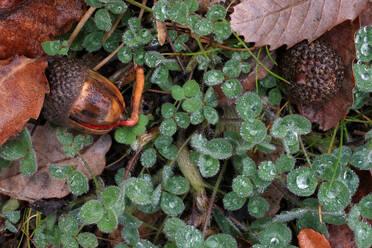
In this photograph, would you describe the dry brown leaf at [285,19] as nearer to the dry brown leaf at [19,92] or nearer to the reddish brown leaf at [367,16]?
the reddish brown leaf at [367,16]

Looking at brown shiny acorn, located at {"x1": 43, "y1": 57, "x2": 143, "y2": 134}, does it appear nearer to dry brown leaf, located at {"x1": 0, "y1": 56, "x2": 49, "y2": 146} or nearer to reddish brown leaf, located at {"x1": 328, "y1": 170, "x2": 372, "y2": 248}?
dry brown leaf, located at {"x1": 0, "y1": 56, "x2": 49, "y2": 146}

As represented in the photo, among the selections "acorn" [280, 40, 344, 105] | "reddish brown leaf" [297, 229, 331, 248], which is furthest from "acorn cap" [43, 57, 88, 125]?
"reddish brown leaf" [297, 229, 331, 248]

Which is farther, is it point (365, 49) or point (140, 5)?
point (140, 5)

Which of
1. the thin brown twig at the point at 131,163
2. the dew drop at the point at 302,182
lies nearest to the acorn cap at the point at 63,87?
the thin brown twig at the point at 131,163

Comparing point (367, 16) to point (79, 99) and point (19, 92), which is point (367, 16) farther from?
point (19, 92)

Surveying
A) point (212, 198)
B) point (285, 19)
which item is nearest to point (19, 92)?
point (212, 198)

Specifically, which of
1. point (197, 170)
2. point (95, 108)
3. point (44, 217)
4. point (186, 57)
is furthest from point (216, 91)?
point (44, 217)

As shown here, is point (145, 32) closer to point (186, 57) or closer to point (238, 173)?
point (186, 57)
